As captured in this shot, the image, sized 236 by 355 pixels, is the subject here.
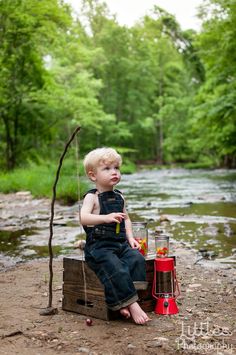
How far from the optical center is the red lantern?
3592 millimetres

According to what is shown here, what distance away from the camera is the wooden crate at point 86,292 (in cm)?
350

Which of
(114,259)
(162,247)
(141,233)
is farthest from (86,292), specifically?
(141,233)

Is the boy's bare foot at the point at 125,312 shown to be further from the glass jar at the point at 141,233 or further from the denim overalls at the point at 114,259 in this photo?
the glass jar at the point at 141,233

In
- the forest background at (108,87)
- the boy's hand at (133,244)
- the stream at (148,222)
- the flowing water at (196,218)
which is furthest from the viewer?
the forest background at (108,87)

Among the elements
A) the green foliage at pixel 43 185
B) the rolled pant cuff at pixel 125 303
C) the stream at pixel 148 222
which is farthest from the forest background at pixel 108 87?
the stream at pixel 148 222

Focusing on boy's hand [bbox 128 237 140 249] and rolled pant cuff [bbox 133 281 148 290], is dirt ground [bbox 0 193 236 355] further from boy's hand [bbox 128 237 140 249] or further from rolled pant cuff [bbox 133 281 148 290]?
boy's hand [bbox 128 237 140 249]

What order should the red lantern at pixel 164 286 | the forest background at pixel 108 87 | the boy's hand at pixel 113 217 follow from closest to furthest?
the boy's hand at pixel 113 217 → the red lantern at pixel 164 286 → the forest background at pixel 108 87

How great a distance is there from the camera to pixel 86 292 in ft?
11.8

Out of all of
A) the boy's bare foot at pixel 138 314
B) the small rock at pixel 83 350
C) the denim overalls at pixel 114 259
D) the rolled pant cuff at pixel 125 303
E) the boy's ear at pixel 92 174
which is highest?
the boy's ear at pixel 92 174

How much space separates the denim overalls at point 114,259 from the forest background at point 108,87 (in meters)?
0.57

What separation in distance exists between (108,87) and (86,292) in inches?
1768

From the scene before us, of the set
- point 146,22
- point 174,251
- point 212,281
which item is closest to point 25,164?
point 174,251

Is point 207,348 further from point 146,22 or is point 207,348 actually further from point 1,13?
point 146,22

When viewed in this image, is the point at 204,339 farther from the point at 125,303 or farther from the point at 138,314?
the point at 125,303
